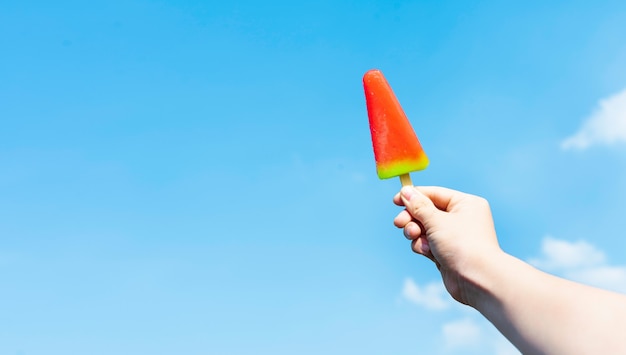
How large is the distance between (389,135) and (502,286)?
1.16 metres

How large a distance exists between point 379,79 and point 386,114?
202 mm

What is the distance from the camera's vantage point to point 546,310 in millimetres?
2250

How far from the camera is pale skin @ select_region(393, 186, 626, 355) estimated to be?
6.96 feet

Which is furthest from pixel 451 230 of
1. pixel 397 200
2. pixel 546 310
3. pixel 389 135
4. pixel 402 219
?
pixel 389 135

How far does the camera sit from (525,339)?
2314mm

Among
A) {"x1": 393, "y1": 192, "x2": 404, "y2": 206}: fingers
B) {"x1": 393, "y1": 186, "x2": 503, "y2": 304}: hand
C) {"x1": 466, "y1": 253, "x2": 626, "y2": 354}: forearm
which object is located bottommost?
{"x1": 466, "y1": 253, "x2": 626, "y2": 354}: forearm

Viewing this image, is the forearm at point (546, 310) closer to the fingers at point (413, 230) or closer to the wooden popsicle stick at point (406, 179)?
the fingers at point (413, 230)

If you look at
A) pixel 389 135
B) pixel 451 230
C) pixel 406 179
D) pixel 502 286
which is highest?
pixel 389 135

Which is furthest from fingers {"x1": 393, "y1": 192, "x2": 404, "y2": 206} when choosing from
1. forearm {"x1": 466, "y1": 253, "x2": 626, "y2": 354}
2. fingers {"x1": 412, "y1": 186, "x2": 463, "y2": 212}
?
forearm {"x1": 466, "y1": 253, "x2": 626, "y2": 354}

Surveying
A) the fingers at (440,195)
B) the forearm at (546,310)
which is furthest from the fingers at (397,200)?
the forearm at (546,310)

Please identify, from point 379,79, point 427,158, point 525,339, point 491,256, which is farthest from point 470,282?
point 379,79

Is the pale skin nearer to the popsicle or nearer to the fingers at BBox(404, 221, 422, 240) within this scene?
the fingers at BBox(404, 221, 422, 240)

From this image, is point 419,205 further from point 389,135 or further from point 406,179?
point 389,135

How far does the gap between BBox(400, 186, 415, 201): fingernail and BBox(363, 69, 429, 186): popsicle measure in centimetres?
14
